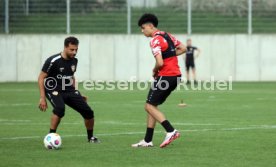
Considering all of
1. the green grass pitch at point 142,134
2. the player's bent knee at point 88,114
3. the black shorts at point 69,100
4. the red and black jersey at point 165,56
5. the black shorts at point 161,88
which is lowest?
the green grass pitch at point 142,134

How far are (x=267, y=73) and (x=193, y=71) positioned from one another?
4.24m

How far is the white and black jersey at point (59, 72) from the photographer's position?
13844 mm

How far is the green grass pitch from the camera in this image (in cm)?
1170

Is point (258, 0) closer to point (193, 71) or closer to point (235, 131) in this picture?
point (193, 71)

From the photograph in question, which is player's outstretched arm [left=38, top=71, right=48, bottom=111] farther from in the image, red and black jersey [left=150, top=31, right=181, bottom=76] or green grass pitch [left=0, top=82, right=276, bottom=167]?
red and black jersey [left=150, top=31, right=181, bottom=76]

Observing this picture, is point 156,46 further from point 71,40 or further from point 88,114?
point 88,114

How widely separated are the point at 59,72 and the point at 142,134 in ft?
8.23

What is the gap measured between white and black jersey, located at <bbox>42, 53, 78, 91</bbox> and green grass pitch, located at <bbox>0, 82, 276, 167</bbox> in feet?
3.33

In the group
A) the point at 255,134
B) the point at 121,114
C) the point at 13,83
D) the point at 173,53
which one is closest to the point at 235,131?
the point at 255,134

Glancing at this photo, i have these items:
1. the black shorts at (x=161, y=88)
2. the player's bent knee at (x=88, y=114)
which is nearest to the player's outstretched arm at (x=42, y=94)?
the player's bent knee at (x=88, y=114)

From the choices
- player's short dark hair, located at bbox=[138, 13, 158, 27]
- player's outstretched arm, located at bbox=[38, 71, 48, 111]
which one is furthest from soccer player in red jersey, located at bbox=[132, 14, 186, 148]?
player's outstretched arm, located at bbox=[38, 71, 48, 111]

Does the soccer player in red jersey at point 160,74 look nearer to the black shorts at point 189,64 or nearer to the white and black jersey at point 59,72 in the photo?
the white and black jersey at point 59,72

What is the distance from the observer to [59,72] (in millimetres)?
13914

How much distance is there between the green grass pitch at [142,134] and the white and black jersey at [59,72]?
101cm
